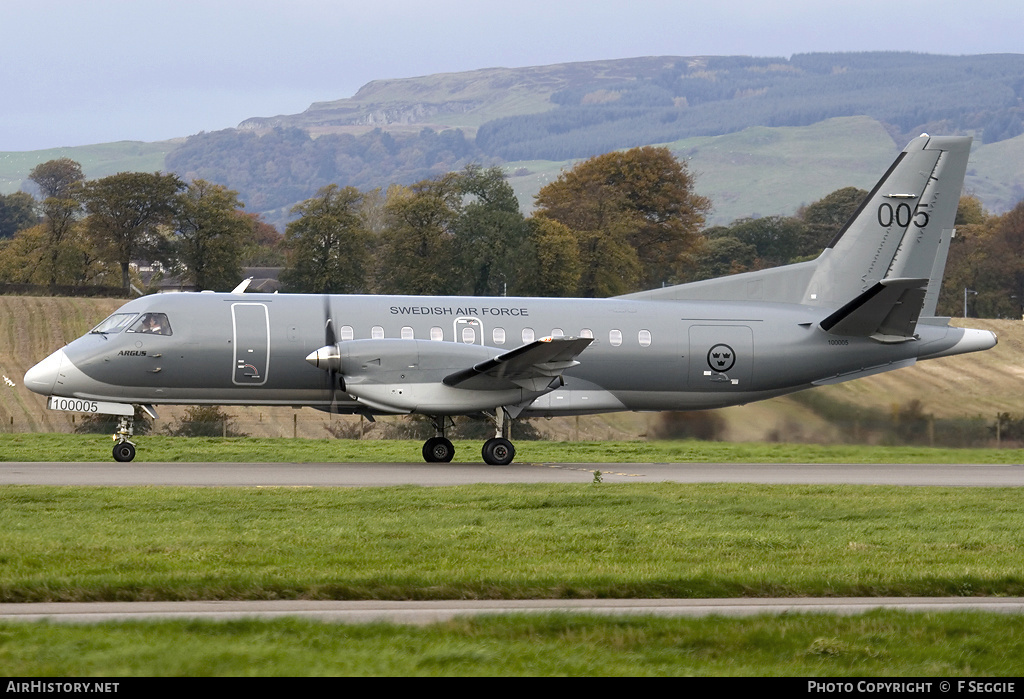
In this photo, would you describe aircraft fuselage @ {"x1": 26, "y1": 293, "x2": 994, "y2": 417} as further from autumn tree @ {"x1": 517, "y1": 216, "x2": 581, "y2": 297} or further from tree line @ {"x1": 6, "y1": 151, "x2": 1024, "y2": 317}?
autumn tree @ {"x1": 517, "y1": 216, "x2": 581, "y2": 297}

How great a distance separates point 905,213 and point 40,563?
76.4 ft

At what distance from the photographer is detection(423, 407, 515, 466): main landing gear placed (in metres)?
25.8

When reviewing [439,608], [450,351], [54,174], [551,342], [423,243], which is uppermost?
[54,174]

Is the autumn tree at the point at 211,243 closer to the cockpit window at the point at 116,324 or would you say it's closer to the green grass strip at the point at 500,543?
the cockpit window at the point at 116,324

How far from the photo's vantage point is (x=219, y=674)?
747 cm

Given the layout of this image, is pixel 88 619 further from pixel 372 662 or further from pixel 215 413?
pixel 215 413

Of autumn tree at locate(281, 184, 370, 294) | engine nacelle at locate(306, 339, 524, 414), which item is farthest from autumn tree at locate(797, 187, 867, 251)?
engine nacelle at locate(306, 339, 524, 414)

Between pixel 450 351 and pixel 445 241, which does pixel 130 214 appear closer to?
pixel 445 241

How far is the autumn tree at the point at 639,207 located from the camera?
87312 mm

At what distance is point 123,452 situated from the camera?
24984mm

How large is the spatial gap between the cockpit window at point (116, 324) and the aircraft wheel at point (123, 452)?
2.44m

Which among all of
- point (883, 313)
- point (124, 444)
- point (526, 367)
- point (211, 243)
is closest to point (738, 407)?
point (883, 313)

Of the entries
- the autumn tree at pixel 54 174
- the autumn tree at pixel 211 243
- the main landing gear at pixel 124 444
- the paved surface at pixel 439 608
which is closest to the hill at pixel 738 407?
the autumn tree at pixel 211 243

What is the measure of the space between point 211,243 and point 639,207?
37416mm
